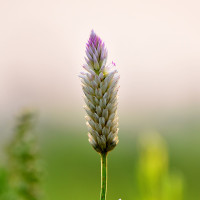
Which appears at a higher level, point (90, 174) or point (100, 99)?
point (100, 99)

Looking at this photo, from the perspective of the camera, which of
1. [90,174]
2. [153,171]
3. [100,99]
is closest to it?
[100,99]

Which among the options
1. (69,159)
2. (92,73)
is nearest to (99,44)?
(92,73)

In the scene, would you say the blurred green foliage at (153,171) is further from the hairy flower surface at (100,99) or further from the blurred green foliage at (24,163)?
the hairy flower surface at (100,99)

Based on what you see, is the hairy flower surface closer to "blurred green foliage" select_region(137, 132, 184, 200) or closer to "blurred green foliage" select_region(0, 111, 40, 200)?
"blurred green foliage" select_region(0, 111, 40, 200)

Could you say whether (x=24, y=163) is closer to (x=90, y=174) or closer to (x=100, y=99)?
(x=100, y=99)

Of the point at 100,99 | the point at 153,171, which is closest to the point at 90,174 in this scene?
the point at 153,171

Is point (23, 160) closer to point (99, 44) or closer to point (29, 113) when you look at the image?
point (29, 113)

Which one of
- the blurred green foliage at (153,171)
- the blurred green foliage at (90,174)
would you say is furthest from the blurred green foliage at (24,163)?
the blurred green foliage at (153,171)

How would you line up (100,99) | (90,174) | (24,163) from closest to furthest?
1. (100,99)
2. (24,163)
3. (90,174)

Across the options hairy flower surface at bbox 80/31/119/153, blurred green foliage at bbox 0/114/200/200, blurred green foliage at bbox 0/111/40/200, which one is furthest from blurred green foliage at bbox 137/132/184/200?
hairy flower surface at bbox 80/31/119/153
